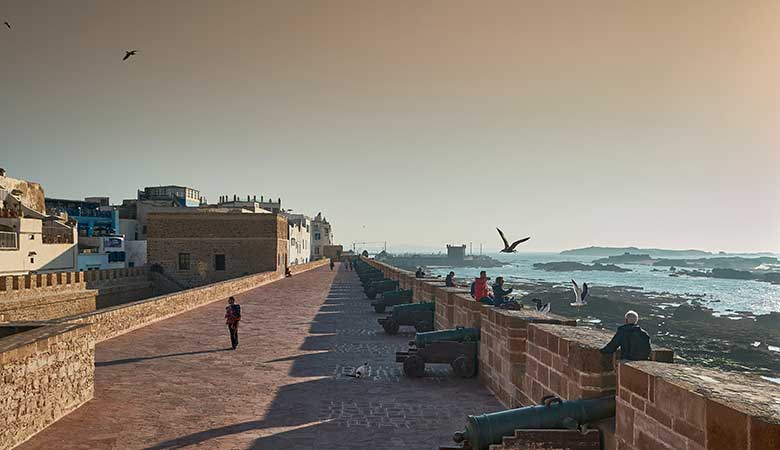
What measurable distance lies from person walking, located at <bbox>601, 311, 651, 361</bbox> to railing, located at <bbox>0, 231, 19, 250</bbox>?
1284 inches

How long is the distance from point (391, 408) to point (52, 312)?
26.3 m

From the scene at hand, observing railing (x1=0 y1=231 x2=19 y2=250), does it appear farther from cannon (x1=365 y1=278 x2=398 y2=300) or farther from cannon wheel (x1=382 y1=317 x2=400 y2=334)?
cannon wheel (x1=382 y1=317 x2=400 y2=334)

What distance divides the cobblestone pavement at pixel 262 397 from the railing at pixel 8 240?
22.2 metres

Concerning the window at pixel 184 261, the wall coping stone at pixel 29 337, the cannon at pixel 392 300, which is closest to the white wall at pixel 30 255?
the window at pixel 184 261

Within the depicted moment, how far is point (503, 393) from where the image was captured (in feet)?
24.1

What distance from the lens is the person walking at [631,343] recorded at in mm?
4676

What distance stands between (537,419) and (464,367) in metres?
4.21

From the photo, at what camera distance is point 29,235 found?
103 ft

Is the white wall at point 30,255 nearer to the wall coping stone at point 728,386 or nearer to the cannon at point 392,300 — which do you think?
the cannon at point 392,300

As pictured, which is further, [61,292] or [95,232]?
[95,232]

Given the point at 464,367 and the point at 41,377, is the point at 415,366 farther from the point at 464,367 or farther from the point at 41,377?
the point at 41,377

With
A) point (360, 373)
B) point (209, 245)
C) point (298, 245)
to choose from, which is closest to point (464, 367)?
point (360, 373)

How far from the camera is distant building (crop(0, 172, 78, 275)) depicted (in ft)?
98.0

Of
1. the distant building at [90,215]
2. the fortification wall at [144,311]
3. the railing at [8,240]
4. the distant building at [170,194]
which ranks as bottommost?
the fortification wall at [144,311]
